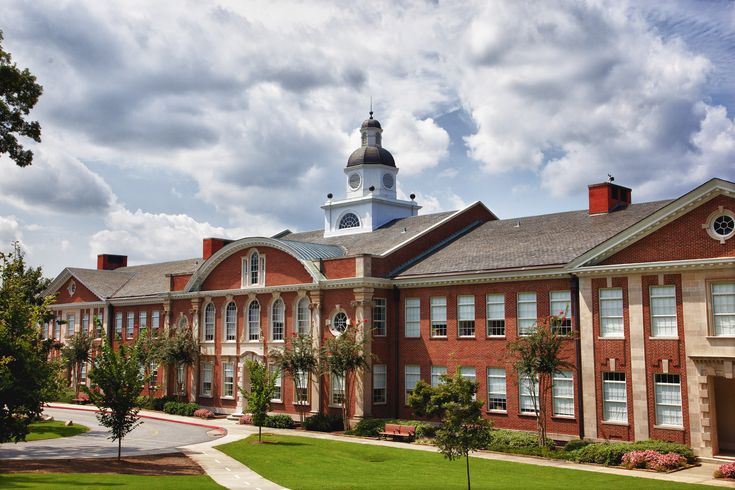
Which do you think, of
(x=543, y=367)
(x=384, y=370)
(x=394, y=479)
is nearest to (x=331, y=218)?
(x=384, y=370)

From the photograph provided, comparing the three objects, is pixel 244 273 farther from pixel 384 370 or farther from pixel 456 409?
pixel 456 409

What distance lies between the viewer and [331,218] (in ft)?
175

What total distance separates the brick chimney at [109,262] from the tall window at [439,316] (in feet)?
146

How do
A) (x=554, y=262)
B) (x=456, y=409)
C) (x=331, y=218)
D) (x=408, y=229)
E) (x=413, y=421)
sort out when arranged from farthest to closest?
(x=331, y=218)
(x=408, y=229)
(x=413, y=421)
(x=554, y=262)
(x=456, y=409)

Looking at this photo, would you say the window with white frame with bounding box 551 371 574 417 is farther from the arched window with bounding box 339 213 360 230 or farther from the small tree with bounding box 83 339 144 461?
the arched window with bounding box 339 213 360 230

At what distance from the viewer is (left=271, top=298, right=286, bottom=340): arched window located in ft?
142

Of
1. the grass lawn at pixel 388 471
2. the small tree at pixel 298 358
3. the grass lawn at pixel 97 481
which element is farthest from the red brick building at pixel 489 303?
the grass lawn at pixel 97 481

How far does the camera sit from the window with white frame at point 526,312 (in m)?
33.8

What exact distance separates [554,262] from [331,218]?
23.0 metres

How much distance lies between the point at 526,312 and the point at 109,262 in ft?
166

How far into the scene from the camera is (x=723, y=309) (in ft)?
91.4

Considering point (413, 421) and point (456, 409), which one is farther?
point (413, 421)

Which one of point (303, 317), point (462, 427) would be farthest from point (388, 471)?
point (303, 317)

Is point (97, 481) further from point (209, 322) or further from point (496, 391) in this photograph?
point (209, 322)
